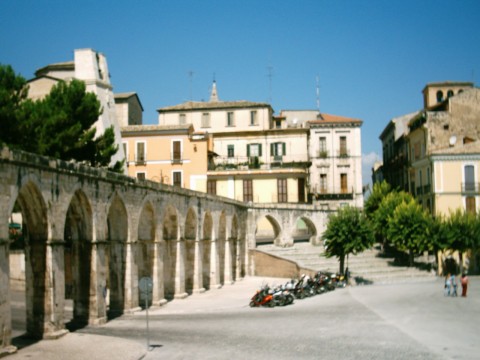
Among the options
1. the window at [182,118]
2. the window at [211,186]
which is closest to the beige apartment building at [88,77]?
the window at [211,186]

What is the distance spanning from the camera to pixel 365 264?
47062 millimetres

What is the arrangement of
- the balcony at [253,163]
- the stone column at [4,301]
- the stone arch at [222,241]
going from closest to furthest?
the stone column at [4,301]
the stone arch at [222,241]
the balcony at [253,163]

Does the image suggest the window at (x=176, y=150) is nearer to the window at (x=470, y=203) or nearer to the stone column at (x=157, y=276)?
the window at (x=470, y=203)

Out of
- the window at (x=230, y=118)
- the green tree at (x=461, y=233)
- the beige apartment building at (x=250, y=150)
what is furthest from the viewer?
the window at (x=230, y=118)

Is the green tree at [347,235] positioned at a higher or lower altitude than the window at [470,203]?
lower

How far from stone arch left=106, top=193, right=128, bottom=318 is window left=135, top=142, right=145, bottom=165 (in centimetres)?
2997

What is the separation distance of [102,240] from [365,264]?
2695 cm

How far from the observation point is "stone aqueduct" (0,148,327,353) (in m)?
Result: 20.2

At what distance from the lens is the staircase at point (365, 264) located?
4266cm

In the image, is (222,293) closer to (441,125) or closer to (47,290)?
(47,290)

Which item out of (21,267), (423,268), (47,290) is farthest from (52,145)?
(423,268)

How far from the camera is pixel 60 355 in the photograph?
18078 mm

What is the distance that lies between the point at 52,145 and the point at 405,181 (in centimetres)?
3943

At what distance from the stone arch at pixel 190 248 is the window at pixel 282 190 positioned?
21.0 meters
